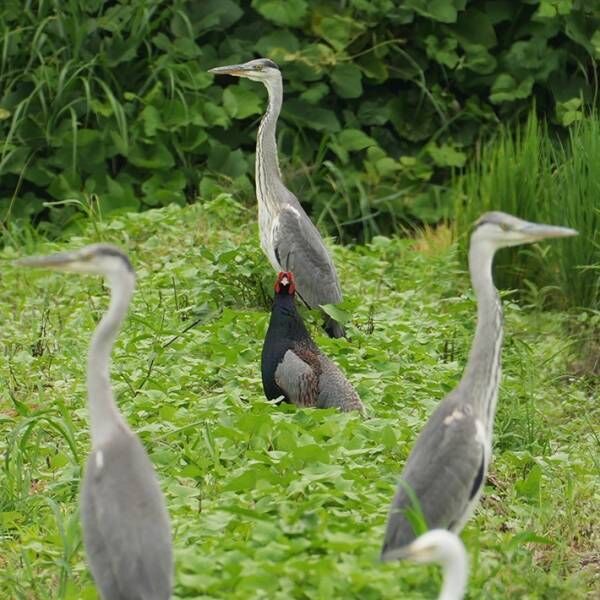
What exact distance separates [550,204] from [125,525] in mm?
4701

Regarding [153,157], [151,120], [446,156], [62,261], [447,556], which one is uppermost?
[62,261]

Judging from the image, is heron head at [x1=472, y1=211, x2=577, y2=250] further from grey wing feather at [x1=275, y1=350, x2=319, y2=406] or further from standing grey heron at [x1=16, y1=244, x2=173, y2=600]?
grey wing feather at [x1=275, y1=350, x2=319, y2=406]

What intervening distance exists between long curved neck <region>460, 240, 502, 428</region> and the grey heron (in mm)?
1477

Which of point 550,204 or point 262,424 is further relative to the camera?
point 550,204

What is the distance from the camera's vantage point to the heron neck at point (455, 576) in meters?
3.44

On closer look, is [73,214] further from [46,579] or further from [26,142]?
[46,579]

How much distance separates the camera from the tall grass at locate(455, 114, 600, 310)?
7746mm

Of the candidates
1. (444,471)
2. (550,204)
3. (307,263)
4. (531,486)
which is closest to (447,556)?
(444,471)

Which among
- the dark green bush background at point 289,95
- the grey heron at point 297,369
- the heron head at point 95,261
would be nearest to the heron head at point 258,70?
the dark green bush background at point 289,95

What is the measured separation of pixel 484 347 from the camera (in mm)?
4316

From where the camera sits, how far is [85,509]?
12.9 feet

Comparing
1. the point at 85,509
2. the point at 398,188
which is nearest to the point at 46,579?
the point at 85,509

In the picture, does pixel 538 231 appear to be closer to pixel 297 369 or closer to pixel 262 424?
pixel 262 424

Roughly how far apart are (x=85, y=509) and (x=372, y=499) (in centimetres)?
103
